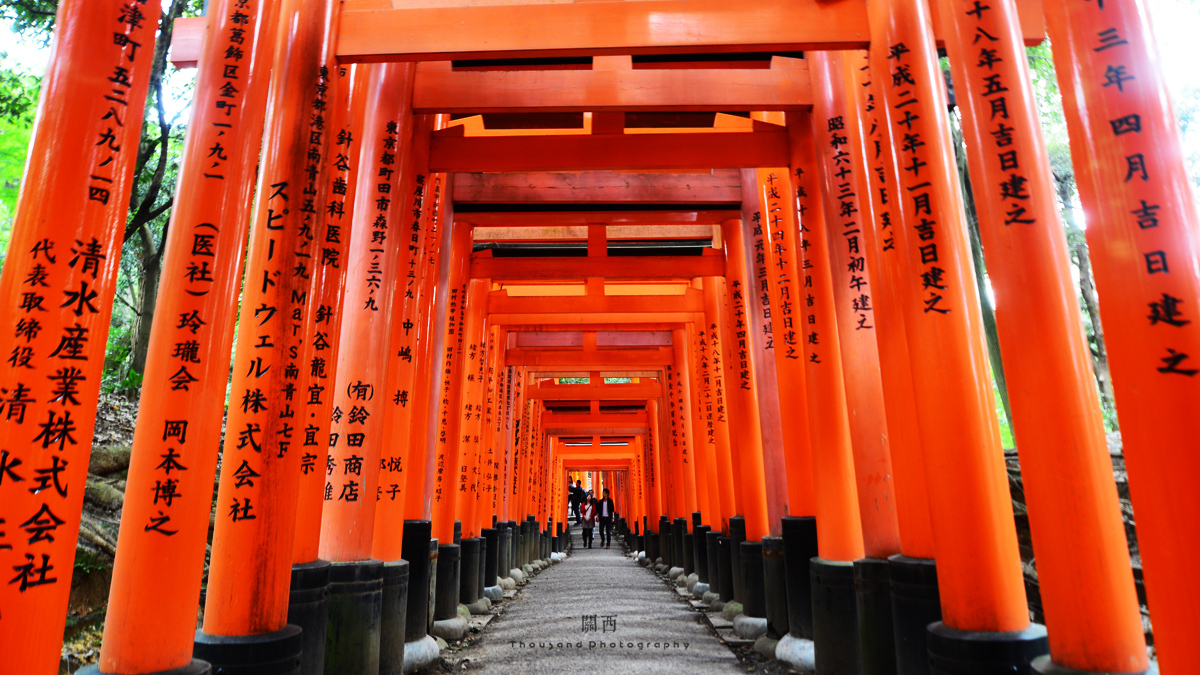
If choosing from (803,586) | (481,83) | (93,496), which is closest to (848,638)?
(803,586)

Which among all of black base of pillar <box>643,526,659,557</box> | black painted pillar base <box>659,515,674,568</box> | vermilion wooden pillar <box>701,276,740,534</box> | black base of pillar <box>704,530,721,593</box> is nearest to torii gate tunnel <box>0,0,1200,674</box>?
vermilion wooden pillar <box>701,276,740,534</box>

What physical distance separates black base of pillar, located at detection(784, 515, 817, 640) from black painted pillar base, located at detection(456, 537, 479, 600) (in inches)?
149

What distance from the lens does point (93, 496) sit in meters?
6.40

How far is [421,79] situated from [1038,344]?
394 centimetres

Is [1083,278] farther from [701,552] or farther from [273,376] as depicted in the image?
[273,376]


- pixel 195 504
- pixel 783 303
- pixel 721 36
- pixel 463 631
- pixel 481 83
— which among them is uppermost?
pixel 481 83

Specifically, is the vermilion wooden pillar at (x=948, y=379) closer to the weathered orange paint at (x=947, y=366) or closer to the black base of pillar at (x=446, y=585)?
the weathered orange paint at (x=947, y=366)

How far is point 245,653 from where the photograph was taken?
247 centimetres

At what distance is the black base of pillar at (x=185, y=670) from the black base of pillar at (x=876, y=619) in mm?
2802

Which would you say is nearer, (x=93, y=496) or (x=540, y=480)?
(x=93, y=496)

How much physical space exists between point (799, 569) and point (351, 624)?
2.85 meters

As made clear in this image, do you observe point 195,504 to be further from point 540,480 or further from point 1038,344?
point 540,480

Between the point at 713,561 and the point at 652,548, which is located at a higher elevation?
the point at 713,561

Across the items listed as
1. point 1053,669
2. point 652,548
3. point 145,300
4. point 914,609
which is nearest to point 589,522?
point 652,548
